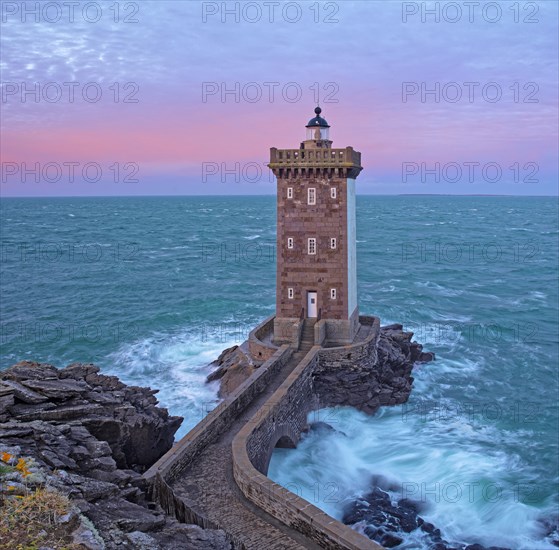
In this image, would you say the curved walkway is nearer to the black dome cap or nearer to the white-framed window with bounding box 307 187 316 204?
the white-framed window with bounding box 307 187 316 204

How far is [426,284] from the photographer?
61688 mm

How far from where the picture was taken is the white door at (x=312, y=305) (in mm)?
29531

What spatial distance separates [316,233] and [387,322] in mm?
18504

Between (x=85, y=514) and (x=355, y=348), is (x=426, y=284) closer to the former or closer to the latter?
(x=355, y=348)

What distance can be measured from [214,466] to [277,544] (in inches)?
157

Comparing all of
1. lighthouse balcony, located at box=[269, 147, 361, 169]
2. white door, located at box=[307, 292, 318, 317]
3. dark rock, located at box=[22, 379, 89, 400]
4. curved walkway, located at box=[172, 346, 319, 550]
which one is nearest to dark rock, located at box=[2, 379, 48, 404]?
dark rock, located at box=[22, 379, 89, 400]

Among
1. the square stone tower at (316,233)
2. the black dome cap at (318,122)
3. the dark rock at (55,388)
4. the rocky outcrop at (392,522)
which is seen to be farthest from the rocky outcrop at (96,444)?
the black dome cap at (318,122)

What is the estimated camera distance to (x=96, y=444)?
14508mm

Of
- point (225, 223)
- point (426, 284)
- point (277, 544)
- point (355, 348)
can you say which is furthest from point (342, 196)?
point (225, 223)

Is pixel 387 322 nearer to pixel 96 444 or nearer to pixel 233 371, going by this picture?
pixel 233 371

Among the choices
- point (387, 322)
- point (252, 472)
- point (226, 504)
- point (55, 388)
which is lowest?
point (387, 322)

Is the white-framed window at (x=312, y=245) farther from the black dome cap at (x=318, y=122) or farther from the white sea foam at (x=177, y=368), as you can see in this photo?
the white sea foam at (x=177, y=368)

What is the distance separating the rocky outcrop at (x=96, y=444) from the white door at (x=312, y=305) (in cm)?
1090

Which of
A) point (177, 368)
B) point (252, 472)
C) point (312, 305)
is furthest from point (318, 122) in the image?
point (252, 472)
